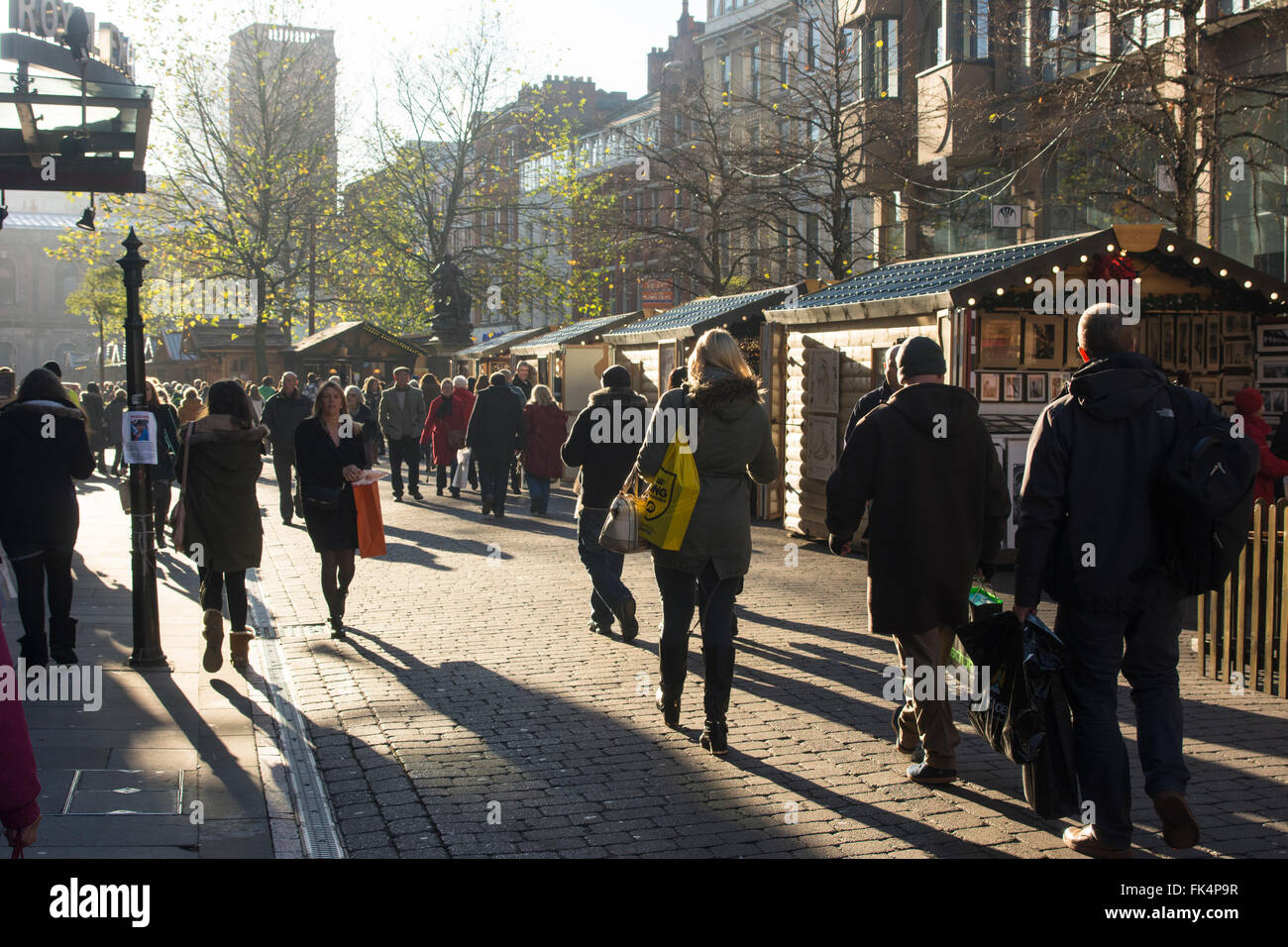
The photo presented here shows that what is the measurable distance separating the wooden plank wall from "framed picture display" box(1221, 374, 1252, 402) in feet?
9.89

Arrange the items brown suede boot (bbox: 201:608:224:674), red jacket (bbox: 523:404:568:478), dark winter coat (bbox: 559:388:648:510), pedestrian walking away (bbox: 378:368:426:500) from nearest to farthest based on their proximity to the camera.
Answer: brown suede boot (bbox: 201:608:224:674)
dark winter coat (bbox: 559:388:648:510)
red jacket (bbox: 523:404:568:478)
pedestrian walking away (bbox: 378:368:426:500)

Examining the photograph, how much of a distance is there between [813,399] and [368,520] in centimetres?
701

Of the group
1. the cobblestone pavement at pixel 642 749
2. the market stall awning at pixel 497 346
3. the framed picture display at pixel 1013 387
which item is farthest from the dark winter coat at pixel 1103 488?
the market stall awning at pixel 497 346

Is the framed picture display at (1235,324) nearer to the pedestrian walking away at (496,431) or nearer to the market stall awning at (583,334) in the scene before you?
the pedestrian walking away at (496,431)

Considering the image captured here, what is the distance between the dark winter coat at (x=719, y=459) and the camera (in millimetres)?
6203

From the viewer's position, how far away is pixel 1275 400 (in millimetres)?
13141

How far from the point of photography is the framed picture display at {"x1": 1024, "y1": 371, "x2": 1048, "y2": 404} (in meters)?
12.8

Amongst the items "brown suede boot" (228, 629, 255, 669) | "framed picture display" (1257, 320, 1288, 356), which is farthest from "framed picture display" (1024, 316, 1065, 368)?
"brown suede boot" (228, 629, 255, 669)

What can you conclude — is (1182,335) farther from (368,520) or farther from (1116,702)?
(1116,702)

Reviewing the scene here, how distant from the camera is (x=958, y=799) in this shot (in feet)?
18.4

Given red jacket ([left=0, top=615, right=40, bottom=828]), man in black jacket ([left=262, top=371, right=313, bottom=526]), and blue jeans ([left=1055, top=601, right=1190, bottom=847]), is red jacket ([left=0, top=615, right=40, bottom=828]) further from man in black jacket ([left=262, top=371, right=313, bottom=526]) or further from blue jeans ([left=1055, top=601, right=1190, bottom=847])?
man in black jacket ([left=262, top=371, right=313, bottom=526])

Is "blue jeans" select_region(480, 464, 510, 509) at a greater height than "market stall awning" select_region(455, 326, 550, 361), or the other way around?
"market stall awning" select_region(455, 326, 550, 361)

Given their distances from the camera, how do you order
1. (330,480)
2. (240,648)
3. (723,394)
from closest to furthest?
(723,394), (240,648), (330,480)

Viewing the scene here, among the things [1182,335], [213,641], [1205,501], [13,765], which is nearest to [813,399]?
[1182,335]
